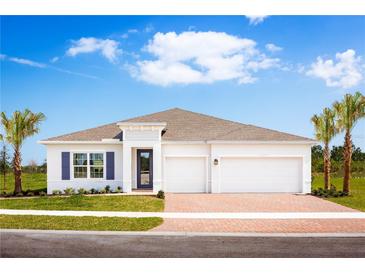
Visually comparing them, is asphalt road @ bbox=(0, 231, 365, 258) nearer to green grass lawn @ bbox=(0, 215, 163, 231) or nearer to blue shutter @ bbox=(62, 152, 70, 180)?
green grass lawn @ bbox=(0, 215, 163, 231)

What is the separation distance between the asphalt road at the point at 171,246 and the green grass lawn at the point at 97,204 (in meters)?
4.52

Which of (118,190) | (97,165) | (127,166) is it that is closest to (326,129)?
(127,166)

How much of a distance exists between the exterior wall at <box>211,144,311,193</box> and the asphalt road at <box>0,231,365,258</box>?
33.9 ft

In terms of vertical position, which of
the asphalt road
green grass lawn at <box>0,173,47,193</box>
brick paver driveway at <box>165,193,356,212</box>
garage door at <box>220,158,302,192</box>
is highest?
garage door at <box>220,158,302,192</box>

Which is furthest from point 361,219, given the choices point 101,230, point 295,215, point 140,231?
point 101,230

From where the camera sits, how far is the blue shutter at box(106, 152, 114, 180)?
65.2ft

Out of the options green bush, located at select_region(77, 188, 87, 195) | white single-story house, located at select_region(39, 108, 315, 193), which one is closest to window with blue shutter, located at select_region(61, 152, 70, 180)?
white single-story house, located at select_region(39, 108, 315, 193)

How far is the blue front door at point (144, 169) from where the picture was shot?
66.9ft

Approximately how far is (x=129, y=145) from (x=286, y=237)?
37.8 feet

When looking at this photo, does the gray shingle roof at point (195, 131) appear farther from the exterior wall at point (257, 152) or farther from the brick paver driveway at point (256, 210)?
the brick paver driveway at point (256, 210)

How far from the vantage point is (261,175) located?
1980 cm

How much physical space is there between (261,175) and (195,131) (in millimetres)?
4733

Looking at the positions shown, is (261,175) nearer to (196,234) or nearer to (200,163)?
(200,163)

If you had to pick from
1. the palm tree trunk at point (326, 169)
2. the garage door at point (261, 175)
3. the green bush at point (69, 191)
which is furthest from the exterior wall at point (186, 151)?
the palm tree trunk at point (326, 169)
